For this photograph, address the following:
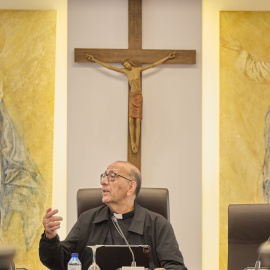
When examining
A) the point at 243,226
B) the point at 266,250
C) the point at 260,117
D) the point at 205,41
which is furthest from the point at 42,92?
the point at 266,250

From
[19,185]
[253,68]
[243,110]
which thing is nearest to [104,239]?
[19,185]

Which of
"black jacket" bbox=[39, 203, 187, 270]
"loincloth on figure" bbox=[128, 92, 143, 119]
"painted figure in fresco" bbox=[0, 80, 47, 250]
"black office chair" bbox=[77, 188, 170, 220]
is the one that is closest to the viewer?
"black jacket" bbox=[39, 203, 187, 270]

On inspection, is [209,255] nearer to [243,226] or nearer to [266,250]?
[243,226]

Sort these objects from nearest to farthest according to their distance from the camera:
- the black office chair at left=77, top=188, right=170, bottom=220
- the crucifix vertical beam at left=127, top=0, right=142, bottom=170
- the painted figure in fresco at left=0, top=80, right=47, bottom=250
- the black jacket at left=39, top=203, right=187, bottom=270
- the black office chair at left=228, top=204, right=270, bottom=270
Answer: the black jacket at left=39, top=203, right=187, bottom=270 → the black office chair at left=228, top=204, right=270, bottom=270 → the black office chair at left=77, top=188, right=170, bottom=220 → the crucifix vertical beam at left=127, top=0, right=142, bottom=170 → the painted figure in fresco at left=0, top=80, right=47, bottom=250

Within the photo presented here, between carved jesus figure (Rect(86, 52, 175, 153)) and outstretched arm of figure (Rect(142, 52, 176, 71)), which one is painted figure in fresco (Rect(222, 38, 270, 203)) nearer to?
outstretched arm of figure (Rect(142, 52, 176, 71))

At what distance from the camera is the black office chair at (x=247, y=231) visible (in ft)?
12.3

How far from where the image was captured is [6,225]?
640 centimetres

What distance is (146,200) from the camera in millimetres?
4078

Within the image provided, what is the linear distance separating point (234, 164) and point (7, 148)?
2313 mm

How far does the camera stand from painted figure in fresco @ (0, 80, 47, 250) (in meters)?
6.38

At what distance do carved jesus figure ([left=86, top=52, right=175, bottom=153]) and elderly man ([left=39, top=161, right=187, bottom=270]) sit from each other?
217cm

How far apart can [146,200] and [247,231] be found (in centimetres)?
69

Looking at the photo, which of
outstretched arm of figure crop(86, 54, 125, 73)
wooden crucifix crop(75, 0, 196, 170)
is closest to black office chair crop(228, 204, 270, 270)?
wooden crucifix crop(75, 0, 196, 170)

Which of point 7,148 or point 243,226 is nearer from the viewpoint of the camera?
point 243,226
